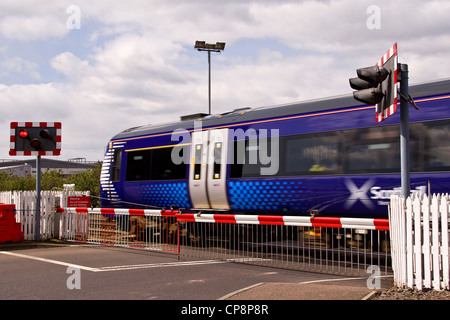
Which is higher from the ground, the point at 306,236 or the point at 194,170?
the point at 194,170

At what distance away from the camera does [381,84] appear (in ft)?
27.9

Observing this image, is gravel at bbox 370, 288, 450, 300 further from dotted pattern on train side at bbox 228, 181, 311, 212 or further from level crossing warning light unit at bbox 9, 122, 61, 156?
level crossing warning light unit at bbox 9, 122, 61, 156

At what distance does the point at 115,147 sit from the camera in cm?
1853

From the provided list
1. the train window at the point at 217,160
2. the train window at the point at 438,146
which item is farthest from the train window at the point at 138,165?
the train window at the point at 438,146

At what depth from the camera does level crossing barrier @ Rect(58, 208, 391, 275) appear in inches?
387

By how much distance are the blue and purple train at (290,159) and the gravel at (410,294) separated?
3.33 meters

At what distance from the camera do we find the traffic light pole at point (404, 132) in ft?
26.7

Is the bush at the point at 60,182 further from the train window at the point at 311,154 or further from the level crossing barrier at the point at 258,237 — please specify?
the train window at the point at 311,154

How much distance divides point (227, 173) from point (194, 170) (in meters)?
1.27

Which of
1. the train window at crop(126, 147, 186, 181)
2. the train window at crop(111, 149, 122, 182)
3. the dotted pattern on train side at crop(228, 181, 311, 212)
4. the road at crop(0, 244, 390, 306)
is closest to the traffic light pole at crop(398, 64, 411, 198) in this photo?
the road at crop(0, 244, 390, 306)

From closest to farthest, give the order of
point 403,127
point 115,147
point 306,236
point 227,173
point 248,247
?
point 403,127 → point 306,236 → point 248,247 → point 227,173 → point 115,147
